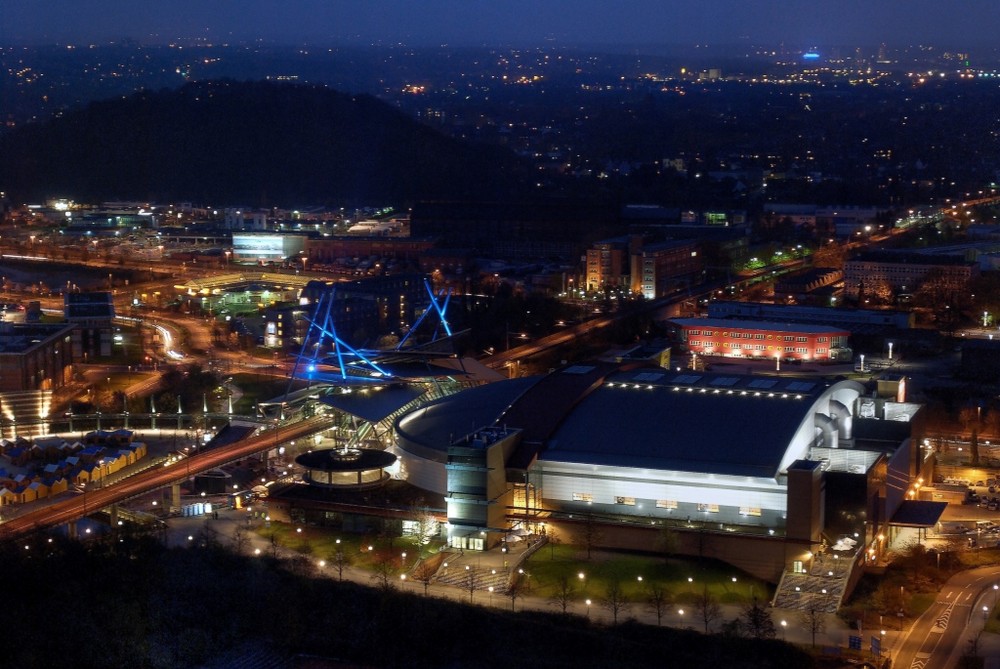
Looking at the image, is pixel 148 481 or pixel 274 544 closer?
pixel 274 544

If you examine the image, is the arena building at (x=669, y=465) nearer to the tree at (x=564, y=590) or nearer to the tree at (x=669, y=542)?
the tree at (x=669, y=542)

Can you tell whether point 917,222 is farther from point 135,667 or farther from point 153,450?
point 135,667

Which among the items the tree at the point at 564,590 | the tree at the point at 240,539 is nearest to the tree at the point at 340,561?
the tree at the point at 240,539

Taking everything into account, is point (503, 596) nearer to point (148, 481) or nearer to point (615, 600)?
point (615, 600)

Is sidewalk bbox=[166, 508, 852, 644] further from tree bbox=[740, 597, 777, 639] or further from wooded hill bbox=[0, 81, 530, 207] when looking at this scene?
wooded hill bbox=[0, 81, 530, 207]

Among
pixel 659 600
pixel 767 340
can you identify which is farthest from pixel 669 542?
pixel 767 340

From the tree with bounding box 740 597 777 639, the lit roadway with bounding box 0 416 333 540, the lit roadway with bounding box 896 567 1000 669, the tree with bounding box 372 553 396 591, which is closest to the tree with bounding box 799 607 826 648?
the tree with bounding box 740 597 777 639

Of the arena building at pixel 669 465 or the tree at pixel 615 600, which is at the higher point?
the arena building at pixel 669 465

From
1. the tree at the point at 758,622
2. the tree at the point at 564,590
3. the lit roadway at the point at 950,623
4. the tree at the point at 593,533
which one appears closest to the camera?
the lit roadway at the point at 950,623
